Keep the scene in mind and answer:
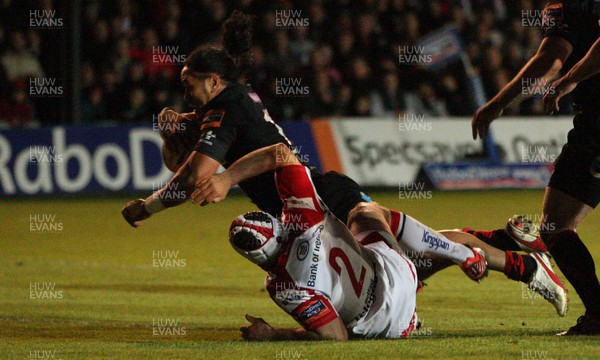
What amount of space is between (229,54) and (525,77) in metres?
2.14

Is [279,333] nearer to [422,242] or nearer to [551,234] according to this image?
[422,242]

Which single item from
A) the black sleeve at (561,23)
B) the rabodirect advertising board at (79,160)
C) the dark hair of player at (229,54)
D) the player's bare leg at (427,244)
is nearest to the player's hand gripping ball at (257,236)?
the player's bare leg at (427,244)

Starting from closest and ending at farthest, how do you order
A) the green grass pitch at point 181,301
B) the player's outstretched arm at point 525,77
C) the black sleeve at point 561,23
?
the green grass pitch at point 181,301 → the player's outstretched arm at point 525,77 → the black sleeve at point 561,23

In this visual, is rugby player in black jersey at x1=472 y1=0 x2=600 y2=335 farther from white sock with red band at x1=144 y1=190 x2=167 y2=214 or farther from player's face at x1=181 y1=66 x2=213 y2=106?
white sock with red band at x1=144 y1=190 x2=167 y2=214

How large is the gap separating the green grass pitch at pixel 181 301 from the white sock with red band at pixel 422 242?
1.67 feet

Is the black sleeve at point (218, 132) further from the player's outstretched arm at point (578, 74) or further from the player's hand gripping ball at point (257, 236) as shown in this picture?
the player's outstretched arm at point (578, 74)

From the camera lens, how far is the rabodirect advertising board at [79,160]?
1753 cm

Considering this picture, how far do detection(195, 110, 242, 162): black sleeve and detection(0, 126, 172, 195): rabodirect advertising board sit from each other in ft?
34.9

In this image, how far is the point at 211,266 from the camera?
11445mm

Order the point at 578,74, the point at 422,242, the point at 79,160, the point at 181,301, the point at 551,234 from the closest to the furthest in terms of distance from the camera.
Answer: the point at 578,74
the point at 551,234
the point at 422,242
the point at 181,301
the point at 79,160

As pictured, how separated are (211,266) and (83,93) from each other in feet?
27.0

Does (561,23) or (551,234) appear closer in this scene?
(561,23)

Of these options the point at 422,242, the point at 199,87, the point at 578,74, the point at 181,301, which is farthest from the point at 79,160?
the point at 578,74

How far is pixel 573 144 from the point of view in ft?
23.7
